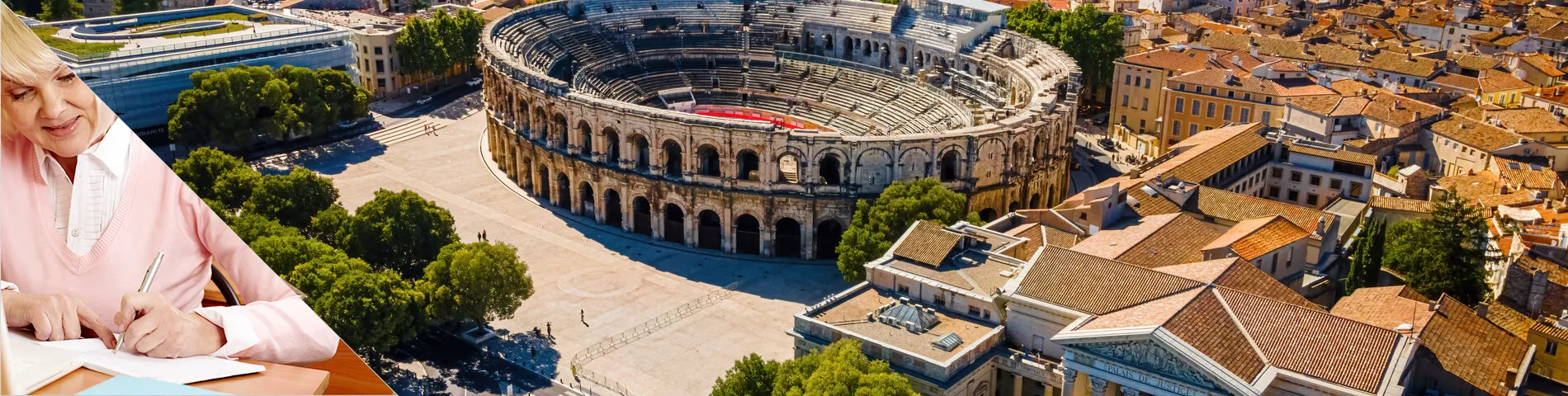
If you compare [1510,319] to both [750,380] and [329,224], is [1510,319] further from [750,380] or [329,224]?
[329,224]

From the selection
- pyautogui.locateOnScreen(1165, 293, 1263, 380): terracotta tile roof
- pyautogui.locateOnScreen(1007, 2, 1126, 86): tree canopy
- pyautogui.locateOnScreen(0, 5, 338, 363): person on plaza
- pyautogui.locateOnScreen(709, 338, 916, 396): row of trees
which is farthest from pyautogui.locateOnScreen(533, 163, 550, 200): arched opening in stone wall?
pyautogui.locateOnScreen(0, 5, 338, 363): person on plaza

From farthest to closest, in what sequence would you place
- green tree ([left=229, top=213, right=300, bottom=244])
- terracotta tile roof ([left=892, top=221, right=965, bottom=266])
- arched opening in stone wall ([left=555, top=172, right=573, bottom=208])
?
arched opening in stone wall ([left=555, top=172, right=573, bottom=208]) < green tree ([left=229, top=213, right=300, bottom=244]) < terracotta tile roof ([left=892, top=221, right=965, bottom=266])

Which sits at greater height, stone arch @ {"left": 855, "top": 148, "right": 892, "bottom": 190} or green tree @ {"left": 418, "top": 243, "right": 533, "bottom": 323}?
stone arch @ {"left": 855, "top": 148, "right": 892, "bottom": 190}

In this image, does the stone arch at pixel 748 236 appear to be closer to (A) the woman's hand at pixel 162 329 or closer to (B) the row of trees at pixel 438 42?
(B) the row of trees at pixel 438 42

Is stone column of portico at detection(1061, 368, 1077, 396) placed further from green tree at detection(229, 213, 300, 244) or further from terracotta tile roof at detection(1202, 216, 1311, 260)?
green tree at detection(229, 213, 300, 244)

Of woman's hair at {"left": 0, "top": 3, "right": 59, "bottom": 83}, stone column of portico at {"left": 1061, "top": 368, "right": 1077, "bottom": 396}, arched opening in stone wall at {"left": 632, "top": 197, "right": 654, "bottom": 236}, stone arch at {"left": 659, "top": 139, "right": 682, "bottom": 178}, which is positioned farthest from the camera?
arched opening in stone wall at {"left": 632, "top": 197, "right": 654, "bottom": 236}

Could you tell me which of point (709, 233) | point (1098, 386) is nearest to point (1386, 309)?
point (1098, 386)
